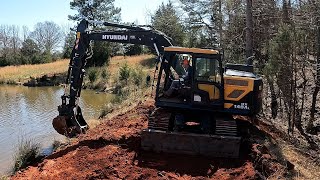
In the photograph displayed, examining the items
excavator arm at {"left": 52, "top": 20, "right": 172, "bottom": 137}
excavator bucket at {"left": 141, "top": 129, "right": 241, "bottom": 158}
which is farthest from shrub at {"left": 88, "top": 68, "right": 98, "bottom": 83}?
excavator bucket at {"left": 141, "top": 129, "right": 241, "bottom": 158}

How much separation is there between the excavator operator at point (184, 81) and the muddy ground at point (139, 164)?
53.8 inches

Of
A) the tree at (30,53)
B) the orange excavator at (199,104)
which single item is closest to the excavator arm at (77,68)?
the orange excavator at (199,104)

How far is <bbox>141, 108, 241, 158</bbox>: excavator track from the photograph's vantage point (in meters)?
8.82

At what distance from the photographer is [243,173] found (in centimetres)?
789

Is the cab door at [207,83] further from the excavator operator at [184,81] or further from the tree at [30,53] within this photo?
the tree at [30,53]

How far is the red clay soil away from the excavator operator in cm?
138

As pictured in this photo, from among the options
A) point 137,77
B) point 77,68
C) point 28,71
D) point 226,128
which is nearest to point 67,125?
point 77,68

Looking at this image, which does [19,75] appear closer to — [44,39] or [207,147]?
[207,147]

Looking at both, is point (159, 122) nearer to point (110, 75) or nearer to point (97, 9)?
point (110, 75)

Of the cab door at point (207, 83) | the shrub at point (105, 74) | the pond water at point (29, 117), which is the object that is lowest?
the pond water at point (29, 117)

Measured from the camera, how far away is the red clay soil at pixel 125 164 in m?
7.96

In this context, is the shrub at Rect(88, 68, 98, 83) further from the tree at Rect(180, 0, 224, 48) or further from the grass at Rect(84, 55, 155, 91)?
the tree at Rect(180, 0, 224, 48)

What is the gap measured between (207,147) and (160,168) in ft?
3.93

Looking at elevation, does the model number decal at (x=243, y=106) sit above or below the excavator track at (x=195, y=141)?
above
